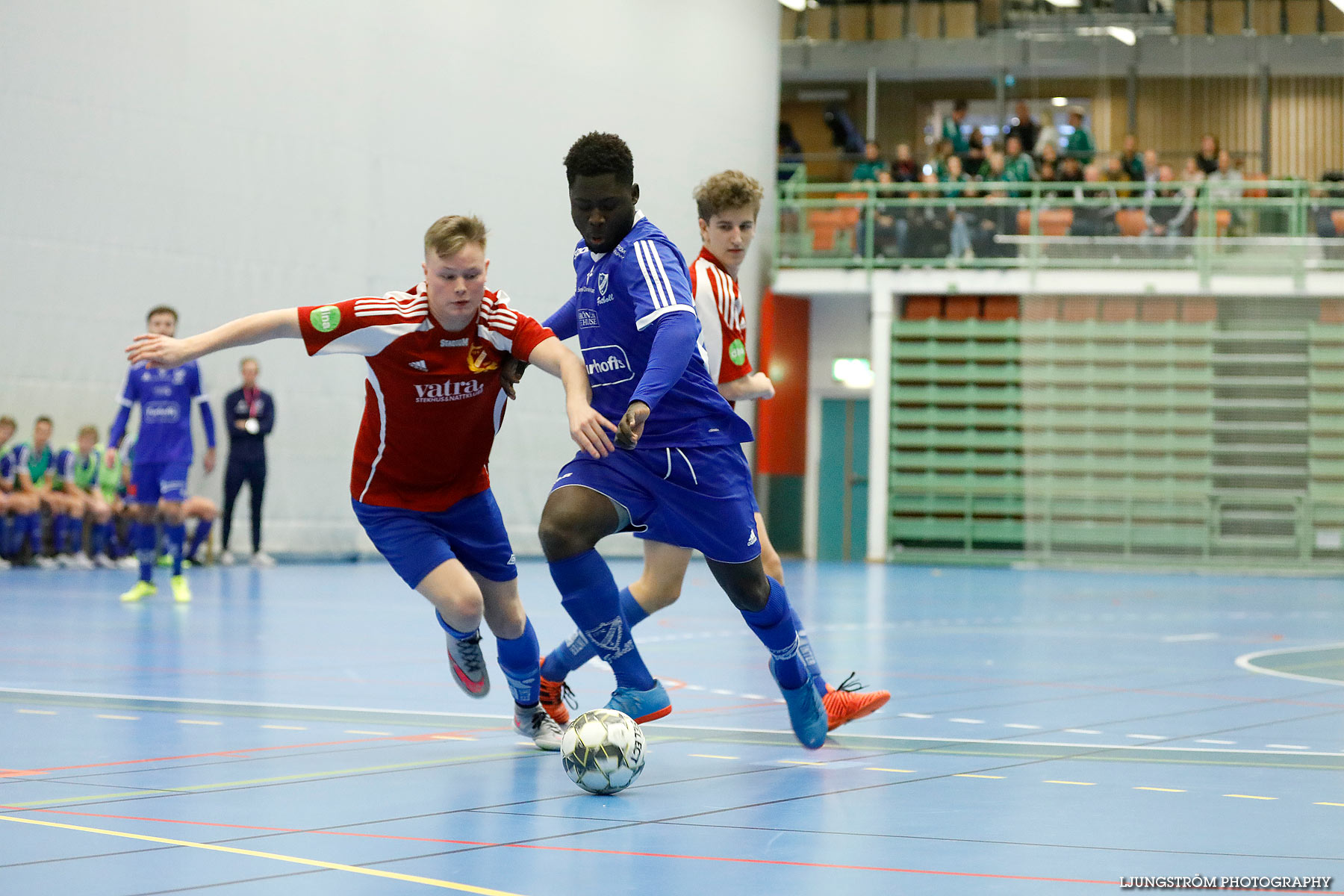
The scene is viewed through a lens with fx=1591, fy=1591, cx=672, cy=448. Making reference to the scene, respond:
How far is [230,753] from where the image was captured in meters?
5.40

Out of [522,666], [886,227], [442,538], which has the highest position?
[886,227]

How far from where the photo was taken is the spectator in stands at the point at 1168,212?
75.7ft

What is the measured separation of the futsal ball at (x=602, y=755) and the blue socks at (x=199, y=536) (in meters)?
13.9

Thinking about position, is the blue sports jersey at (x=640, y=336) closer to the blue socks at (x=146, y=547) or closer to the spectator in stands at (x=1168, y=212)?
the blue socks at (x=146, y=547)

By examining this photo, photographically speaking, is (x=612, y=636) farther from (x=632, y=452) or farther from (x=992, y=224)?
(x=992, y=224)

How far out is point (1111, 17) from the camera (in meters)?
27.4

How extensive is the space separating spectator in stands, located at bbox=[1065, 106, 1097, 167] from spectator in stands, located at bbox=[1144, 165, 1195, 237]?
3.67 m

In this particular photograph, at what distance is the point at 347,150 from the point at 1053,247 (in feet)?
34.7

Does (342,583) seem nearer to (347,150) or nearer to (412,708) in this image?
(347,150)

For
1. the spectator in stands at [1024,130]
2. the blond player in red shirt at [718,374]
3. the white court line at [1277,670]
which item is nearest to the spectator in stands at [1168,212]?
the spectator in stands at [1024,130]

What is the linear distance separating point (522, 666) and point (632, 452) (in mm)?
971

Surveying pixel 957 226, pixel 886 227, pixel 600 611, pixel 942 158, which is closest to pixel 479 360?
pixel 600 611

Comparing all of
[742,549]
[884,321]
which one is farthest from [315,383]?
[742,549]

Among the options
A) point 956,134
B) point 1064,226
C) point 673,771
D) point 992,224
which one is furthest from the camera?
point 956,134
